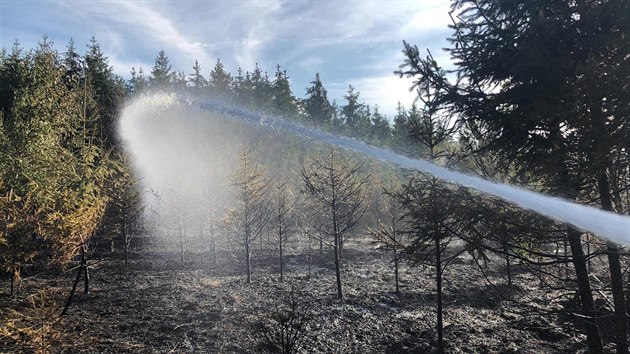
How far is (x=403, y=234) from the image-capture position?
→ 1802 centimetres

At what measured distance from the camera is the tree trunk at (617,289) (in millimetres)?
6148

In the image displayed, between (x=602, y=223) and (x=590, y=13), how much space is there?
3536mm

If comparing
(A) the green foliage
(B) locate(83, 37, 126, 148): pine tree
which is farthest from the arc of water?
(B) locate(83, 37, 126, 148): pine tree

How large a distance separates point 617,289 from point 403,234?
11740 mm

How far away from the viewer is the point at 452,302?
700 inches

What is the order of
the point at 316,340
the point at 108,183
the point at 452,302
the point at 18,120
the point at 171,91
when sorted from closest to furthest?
the point at 316,340 < the point at 18,120 < the point at 452,302 < the point at 108,183 < the point at 171,91

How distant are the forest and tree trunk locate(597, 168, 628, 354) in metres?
0.03

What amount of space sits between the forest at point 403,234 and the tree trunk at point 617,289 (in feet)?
0.09

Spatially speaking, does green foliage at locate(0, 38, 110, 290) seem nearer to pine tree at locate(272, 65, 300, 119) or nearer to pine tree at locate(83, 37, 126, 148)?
pine tree at locate(83, 37, 126, 148)

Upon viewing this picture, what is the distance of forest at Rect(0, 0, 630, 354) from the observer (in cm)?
622

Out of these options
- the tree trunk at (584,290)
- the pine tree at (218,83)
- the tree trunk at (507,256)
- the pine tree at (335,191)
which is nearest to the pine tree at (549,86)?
the tree trunk at (584,290)

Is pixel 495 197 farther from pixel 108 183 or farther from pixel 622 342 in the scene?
pixel 108 183

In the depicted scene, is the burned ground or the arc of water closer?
the arc of water

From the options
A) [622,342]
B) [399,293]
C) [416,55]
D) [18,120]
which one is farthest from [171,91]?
[622,342]
